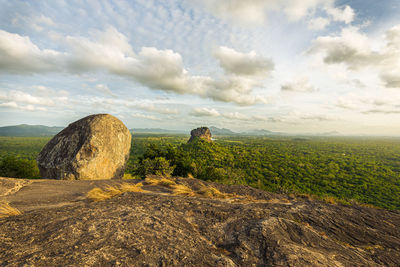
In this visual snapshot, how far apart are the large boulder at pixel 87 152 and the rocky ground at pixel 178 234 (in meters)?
3.84

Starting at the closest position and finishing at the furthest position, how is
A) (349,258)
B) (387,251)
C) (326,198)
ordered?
(349,258), (387,251), (326,198)

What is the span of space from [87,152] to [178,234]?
34.1 ft

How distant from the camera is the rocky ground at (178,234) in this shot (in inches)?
136

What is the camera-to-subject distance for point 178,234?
4.39 meters

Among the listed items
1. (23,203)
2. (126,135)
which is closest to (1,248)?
(23,203)

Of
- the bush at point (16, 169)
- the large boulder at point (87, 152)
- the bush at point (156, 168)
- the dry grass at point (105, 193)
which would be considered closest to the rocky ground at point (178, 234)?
the dry grass at point (105, 193)

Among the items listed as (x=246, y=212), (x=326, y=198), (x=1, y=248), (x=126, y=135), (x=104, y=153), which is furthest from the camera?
(x=126, y=135)

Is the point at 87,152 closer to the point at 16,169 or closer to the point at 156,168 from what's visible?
the point at 156,168

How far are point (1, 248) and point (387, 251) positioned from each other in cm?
983

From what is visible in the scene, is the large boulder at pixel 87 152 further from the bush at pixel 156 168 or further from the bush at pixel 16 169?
the bush at pixel 16 169

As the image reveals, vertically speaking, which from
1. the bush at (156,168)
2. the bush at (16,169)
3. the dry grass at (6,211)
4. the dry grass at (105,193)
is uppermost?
the dry grass at (6,211)

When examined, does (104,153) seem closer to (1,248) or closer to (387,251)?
(1,248)

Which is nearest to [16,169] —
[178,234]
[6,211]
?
[6,211]

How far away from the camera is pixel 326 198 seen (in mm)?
9188
